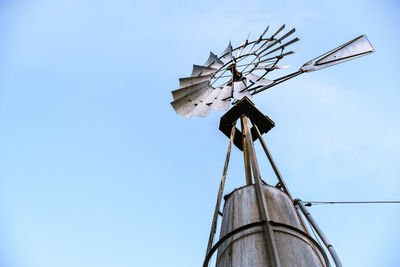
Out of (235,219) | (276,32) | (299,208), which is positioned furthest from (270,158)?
(276,32)

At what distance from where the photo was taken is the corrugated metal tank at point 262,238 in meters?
3.51

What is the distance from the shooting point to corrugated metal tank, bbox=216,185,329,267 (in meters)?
3.51

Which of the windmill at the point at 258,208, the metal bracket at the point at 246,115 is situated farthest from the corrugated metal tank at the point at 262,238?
the metal bracket at the point at 246,115

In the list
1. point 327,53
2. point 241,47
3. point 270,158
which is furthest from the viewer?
point 241,47

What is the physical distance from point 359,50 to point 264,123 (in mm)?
3015

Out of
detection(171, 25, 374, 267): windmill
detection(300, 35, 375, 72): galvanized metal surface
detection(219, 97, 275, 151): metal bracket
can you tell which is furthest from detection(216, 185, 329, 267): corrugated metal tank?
detection(300, 35, 375, 72): galvanized metal surface

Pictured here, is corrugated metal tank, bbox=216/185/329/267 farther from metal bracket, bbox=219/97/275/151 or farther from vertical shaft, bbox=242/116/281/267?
metal bracket, bbox=219/97/275/151

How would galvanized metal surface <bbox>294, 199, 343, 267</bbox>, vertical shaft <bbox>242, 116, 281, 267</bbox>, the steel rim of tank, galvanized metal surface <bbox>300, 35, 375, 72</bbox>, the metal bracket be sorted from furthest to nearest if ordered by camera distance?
galvanized metal surface <bbox>300, 35, 375, 72</bbox>
the metal bracket
the steel rim of tank
galvanized metal surface <bbox>294, 199, 343, 267</bbox>
vertical shaft <bbox>242, 116, 281, 267</bbox>

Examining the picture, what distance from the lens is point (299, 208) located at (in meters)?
4.82

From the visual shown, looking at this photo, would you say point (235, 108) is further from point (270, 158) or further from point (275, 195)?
point (275, 195)

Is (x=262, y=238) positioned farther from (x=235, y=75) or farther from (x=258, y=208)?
(x=235, y=75)

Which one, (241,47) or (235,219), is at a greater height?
(241,47)

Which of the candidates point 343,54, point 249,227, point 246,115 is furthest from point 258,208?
point 343,54

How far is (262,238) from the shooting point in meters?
3.70
